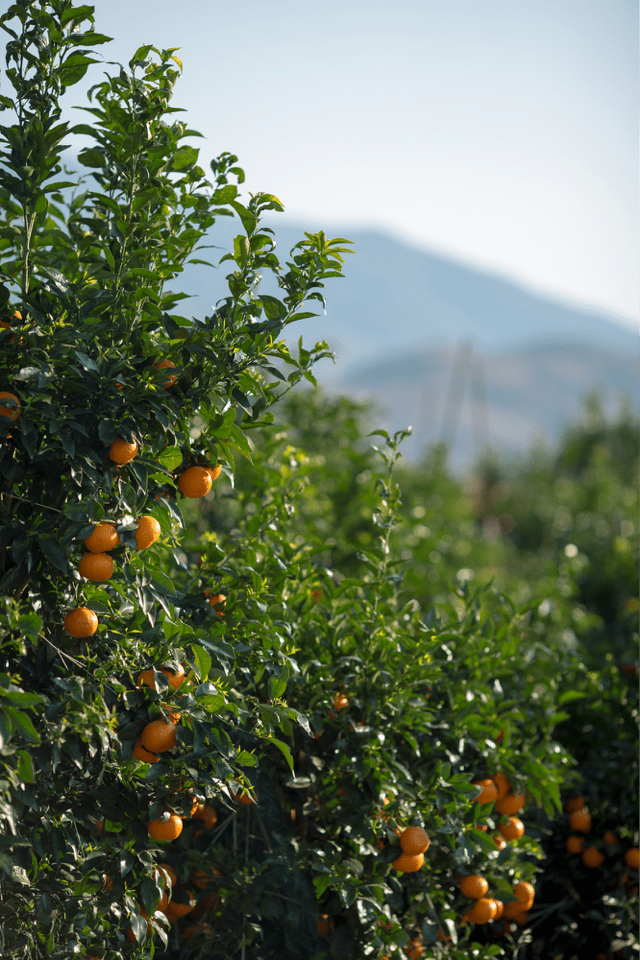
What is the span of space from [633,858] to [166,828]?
1.58 m

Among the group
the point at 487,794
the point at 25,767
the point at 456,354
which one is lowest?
the point at 487,794

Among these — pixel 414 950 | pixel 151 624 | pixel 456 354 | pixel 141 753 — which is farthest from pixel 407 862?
pixel 456 354

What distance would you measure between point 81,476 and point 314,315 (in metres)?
0.50

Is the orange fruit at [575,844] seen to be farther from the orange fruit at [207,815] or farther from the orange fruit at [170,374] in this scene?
the orange fruit at [170,374]

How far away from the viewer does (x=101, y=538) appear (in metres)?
1.15

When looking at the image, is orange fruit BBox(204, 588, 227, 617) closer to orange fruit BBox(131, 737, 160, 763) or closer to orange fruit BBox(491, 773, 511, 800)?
orange fruit BBox(131, 737, 160, 763)

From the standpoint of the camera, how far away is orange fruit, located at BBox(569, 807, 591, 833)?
227cm

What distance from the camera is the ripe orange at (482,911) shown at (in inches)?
71.0

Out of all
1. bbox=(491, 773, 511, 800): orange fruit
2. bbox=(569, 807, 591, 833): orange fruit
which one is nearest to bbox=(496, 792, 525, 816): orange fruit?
bbox=(491, 773, 511, 800): orange fruit

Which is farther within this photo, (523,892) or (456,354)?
(456,354)

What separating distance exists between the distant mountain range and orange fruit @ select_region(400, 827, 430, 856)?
100 cm

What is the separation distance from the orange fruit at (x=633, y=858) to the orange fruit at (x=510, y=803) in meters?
0.54

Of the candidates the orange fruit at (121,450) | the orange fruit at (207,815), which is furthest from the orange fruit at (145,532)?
the orange fruit at (207,815)

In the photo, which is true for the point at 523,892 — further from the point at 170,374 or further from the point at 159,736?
the point at 170,374
